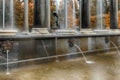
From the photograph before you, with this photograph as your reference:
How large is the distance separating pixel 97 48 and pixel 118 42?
347cm

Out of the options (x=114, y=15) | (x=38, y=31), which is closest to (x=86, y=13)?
(x=114, y=15)

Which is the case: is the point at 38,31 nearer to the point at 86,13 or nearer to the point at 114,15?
the point at 86,13

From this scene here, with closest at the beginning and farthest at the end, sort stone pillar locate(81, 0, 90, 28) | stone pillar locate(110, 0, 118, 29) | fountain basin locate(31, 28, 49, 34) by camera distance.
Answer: fountain basin locate(31, 28, 49, 34)
stone pillar locate(81, 0, 90, 28)
stone pillar locate(110, 0, 118, 29)

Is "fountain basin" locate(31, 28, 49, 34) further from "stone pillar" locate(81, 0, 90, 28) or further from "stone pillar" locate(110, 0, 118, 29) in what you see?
"stone pillar" locate(110, 0, 118, 29)

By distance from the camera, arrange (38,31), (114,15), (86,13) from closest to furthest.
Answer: (38,31), (86,13), (114,15)

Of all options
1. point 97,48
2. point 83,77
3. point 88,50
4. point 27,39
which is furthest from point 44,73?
point 97,48

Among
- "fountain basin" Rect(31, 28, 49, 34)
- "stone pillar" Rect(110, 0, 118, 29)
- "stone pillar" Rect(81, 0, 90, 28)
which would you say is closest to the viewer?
"fountain basin" Rect(31, 28, 49, 34)

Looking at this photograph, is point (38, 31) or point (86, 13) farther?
point (86, 13)

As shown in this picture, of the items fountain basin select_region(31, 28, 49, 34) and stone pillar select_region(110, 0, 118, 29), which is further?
stone pillar select_region(110, 0, 118, 29)

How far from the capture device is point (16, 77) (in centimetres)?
A: 970

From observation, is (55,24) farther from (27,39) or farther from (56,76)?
(56,76)

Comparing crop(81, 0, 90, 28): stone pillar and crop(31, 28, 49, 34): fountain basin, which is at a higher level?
crop(81, 0, 90, 28): stone pillar

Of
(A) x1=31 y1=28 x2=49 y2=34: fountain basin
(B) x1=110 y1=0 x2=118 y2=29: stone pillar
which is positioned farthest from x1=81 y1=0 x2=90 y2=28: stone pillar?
(A) x1=31 y1=28 x2=49 y2=34: fountain basin

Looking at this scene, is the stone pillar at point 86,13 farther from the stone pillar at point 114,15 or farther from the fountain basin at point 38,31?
the fountain basin at point 38,31
